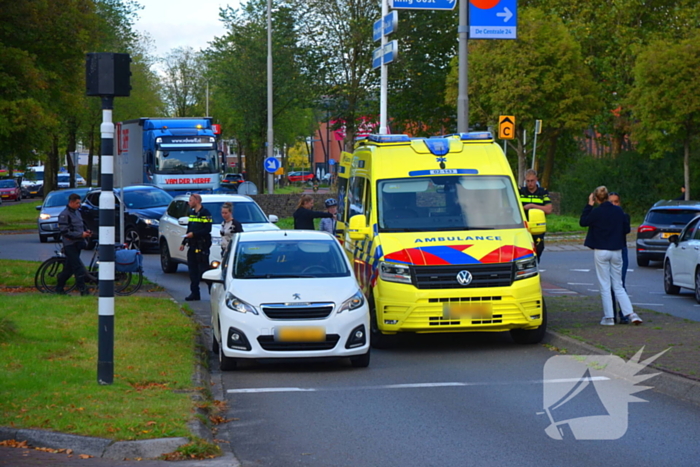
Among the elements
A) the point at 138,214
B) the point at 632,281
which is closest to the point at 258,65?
the point at 138,214

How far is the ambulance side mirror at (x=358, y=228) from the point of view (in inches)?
490

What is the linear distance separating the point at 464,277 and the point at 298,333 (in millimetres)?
2241

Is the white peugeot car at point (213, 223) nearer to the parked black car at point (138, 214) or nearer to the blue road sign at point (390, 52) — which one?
the blue road sign at point (390, 52)

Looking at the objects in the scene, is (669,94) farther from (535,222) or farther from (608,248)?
(535,222)

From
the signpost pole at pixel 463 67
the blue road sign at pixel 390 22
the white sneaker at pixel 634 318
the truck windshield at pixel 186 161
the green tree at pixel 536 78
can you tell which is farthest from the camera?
the green tree at pixel 536 78

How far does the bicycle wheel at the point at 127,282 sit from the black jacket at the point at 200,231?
1379 millimetres

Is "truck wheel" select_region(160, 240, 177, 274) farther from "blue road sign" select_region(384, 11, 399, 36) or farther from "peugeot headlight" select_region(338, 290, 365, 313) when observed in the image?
"peugeot headlight" select_region(338, 290, 365, 313)

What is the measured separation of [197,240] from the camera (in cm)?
1697

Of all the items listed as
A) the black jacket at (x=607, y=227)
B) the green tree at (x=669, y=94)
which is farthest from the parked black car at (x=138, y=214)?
the green tree at (x=669, y=94)

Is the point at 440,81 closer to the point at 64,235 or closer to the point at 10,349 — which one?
the point at 64,235

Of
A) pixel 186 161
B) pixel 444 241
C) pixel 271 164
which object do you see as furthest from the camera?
pixel 271 164

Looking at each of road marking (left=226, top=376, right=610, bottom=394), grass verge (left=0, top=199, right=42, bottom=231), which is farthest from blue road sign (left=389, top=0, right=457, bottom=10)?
grass verge (left=0, top=199, right=42, bottom=231)

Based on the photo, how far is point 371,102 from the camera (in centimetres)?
4909

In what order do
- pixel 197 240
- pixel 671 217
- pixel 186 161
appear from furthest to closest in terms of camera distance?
pixel 186 161 < pixel 671 217 < pixel 197 240
